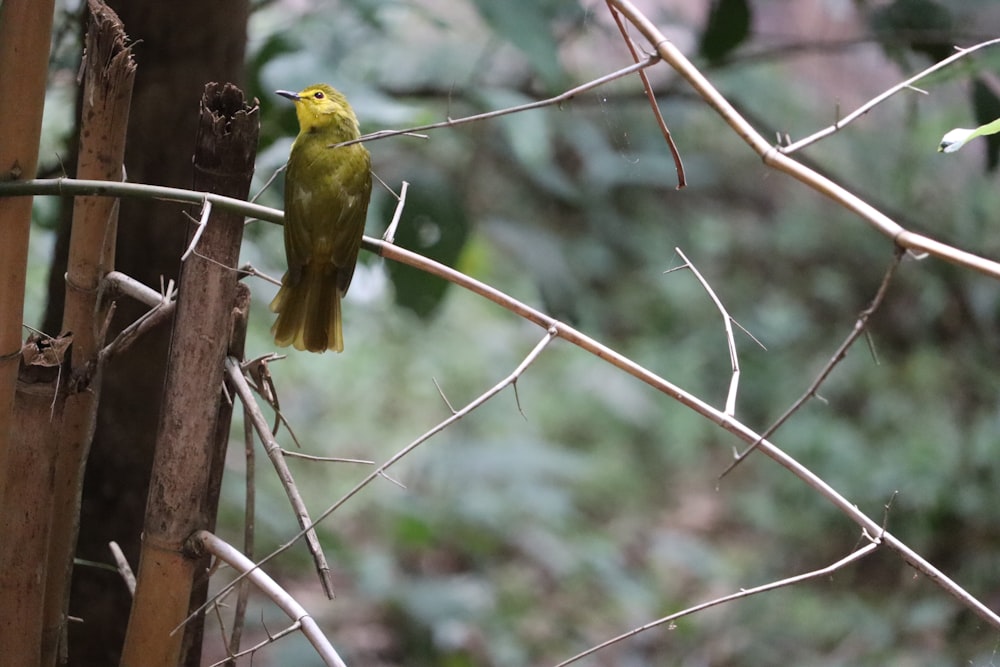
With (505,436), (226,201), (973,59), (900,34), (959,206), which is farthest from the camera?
(505,436)

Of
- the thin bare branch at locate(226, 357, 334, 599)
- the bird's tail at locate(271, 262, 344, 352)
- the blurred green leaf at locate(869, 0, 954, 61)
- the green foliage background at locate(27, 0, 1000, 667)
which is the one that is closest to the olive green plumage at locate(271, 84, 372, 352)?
the bird's tail at locate(271, 262, 344, 352)

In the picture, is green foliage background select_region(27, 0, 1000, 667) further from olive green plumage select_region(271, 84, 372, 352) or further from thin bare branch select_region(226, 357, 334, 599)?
thin bare branch select_region(226, 357, 334, 599)

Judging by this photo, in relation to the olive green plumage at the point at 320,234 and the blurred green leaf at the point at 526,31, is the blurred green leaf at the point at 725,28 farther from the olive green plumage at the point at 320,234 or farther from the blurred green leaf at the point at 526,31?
the olive green plumage at the point at 320,234

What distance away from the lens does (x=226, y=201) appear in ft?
2.28

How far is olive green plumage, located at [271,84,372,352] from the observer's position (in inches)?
36.3

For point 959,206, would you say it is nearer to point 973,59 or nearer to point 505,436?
point 505,436

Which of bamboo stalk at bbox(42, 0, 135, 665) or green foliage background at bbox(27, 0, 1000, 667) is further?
green foliage background at bbox(27, 0, 1000, 667)

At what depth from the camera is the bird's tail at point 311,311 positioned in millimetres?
952

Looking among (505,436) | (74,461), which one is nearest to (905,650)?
(505,436)

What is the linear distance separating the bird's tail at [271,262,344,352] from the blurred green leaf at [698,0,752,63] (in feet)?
4.09

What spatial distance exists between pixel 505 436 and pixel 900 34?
91.4 inches

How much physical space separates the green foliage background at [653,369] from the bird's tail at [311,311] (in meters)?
0.96

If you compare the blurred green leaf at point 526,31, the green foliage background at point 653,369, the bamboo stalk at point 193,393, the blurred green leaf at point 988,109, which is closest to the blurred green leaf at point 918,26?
the green foliage background at point 653,369

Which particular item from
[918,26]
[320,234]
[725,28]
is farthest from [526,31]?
[320,234]
